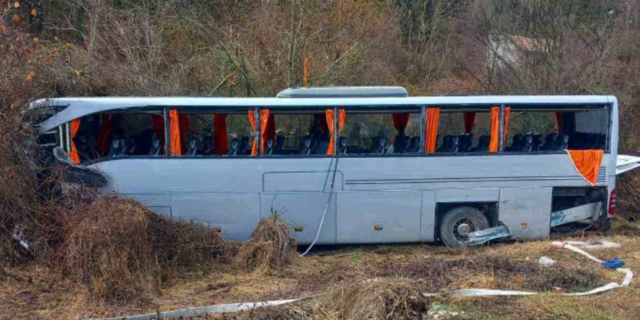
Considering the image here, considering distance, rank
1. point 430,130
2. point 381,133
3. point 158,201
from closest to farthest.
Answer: point 158,201 → point 430,130 → point 381,133

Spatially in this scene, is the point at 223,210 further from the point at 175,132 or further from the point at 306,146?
the point at 306,146

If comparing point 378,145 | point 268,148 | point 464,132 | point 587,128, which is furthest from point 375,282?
point 587,128

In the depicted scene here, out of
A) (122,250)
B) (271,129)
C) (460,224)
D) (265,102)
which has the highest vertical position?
(265,102)

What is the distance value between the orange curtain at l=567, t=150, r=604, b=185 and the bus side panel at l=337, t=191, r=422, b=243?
2940mm

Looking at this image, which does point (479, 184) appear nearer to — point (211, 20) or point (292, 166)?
point (292, 166)

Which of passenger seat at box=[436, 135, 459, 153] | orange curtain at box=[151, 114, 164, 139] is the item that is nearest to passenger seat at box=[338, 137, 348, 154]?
passenger seat at box=[436, 135, 459, 153]

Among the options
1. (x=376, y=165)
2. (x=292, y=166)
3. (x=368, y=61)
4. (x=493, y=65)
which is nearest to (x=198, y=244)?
(x=292, y=166)

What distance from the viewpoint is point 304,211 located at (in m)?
10.4

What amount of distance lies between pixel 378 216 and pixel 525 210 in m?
2.72

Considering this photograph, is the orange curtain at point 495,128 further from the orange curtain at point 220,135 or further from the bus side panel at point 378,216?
the orange curtain at point 220,135

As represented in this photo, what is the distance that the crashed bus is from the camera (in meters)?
10.0

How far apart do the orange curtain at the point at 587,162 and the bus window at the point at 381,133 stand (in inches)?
113

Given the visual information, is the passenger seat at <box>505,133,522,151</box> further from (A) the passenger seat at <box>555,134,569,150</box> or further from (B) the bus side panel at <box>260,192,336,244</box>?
(B) the bus side panel at <box>260,192,336,244</box>

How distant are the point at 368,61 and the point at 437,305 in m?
12.1
